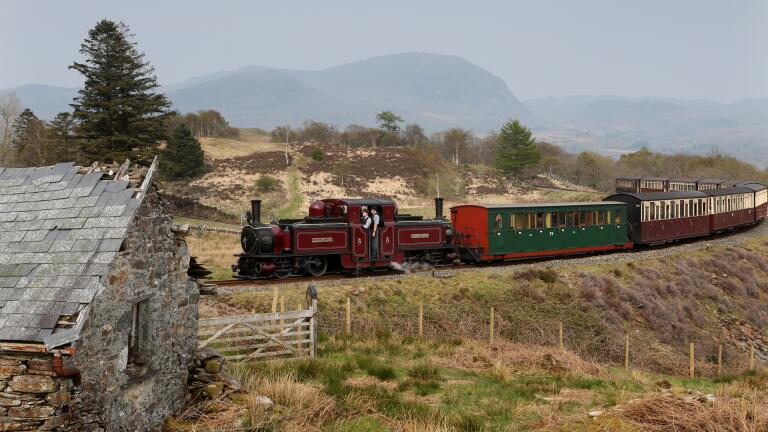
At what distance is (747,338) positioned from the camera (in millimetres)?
26062

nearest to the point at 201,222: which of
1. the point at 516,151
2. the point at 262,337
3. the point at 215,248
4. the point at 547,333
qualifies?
the point at 215,248

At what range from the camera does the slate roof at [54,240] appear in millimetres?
7148

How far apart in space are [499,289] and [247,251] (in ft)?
32.2

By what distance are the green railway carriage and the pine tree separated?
39.7 metres

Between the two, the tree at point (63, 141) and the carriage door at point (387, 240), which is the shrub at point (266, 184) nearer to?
the tree at point (63, 141)

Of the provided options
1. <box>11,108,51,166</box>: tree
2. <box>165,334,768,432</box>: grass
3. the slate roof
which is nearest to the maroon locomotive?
<box>165,334,768,432</box>: grass

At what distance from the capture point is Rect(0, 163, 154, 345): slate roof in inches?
281

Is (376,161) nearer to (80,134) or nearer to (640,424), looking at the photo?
(80,134)

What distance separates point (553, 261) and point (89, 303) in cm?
2474

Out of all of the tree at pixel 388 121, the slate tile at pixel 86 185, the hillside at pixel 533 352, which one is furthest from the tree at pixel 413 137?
the slate tile at pixel 86 185

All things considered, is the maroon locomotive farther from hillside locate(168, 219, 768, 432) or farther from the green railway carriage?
the green railway carriage

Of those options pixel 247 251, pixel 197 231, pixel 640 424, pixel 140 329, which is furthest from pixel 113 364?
pixel 197 231

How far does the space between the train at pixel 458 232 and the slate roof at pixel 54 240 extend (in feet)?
43.7

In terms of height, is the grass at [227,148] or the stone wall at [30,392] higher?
the grass at [227,148]
